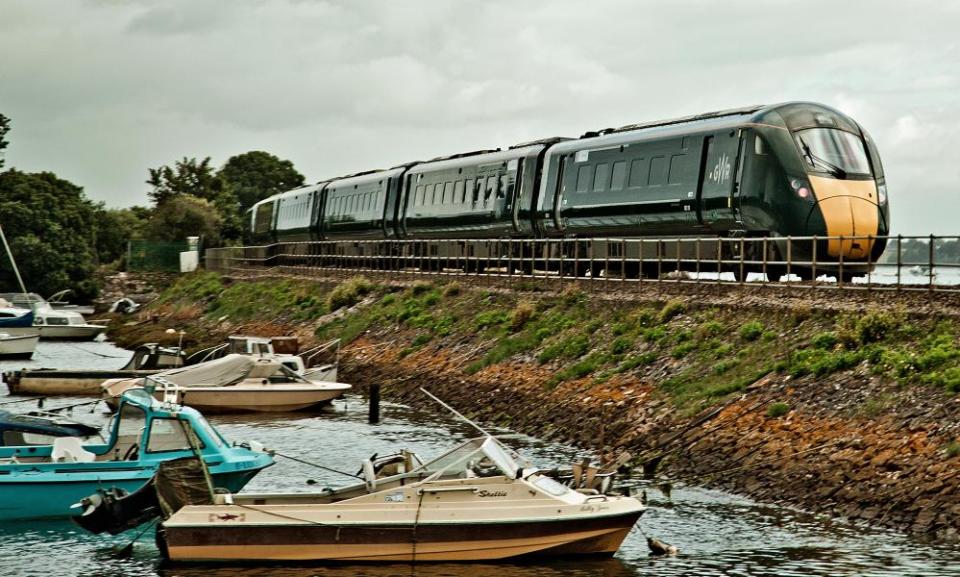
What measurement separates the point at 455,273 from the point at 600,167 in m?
10.5

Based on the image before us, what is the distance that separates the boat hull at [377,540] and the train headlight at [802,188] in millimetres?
14766

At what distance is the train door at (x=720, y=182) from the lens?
109ft

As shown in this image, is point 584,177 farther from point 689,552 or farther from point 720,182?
point 689,552

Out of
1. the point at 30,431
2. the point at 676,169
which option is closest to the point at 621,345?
the point at 676,169

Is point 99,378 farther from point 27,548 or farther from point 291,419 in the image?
point 27,548

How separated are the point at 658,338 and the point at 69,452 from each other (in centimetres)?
1419

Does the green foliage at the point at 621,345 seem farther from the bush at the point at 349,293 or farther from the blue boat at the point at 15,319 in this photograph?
the blue boat at the point at 15,319

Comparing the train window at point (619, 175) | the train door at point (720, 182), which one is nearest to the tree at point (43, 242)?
the train window at point (619, 175)

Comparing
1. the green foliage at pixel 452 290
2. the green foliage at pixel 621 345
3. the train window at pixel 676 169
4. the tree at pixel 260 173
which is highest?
the tree at pixel 260 173

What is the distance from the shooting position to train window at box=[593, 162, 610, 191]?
39.6m

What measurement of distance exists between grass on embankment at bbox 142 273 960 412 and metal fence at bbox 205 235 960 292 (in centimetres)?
109

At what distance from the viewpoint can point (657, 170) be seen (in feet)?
121

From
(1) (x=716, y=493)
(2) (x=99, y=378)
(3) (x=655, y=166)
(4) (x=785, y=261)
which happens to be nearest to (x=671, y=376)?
(4) (x=785, y=261)

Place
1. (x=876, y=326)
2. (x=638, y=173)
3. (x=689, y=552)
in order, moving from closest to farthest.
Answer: (x=689, y=552) < (x=876, y=326) < (x=638, y=173)
